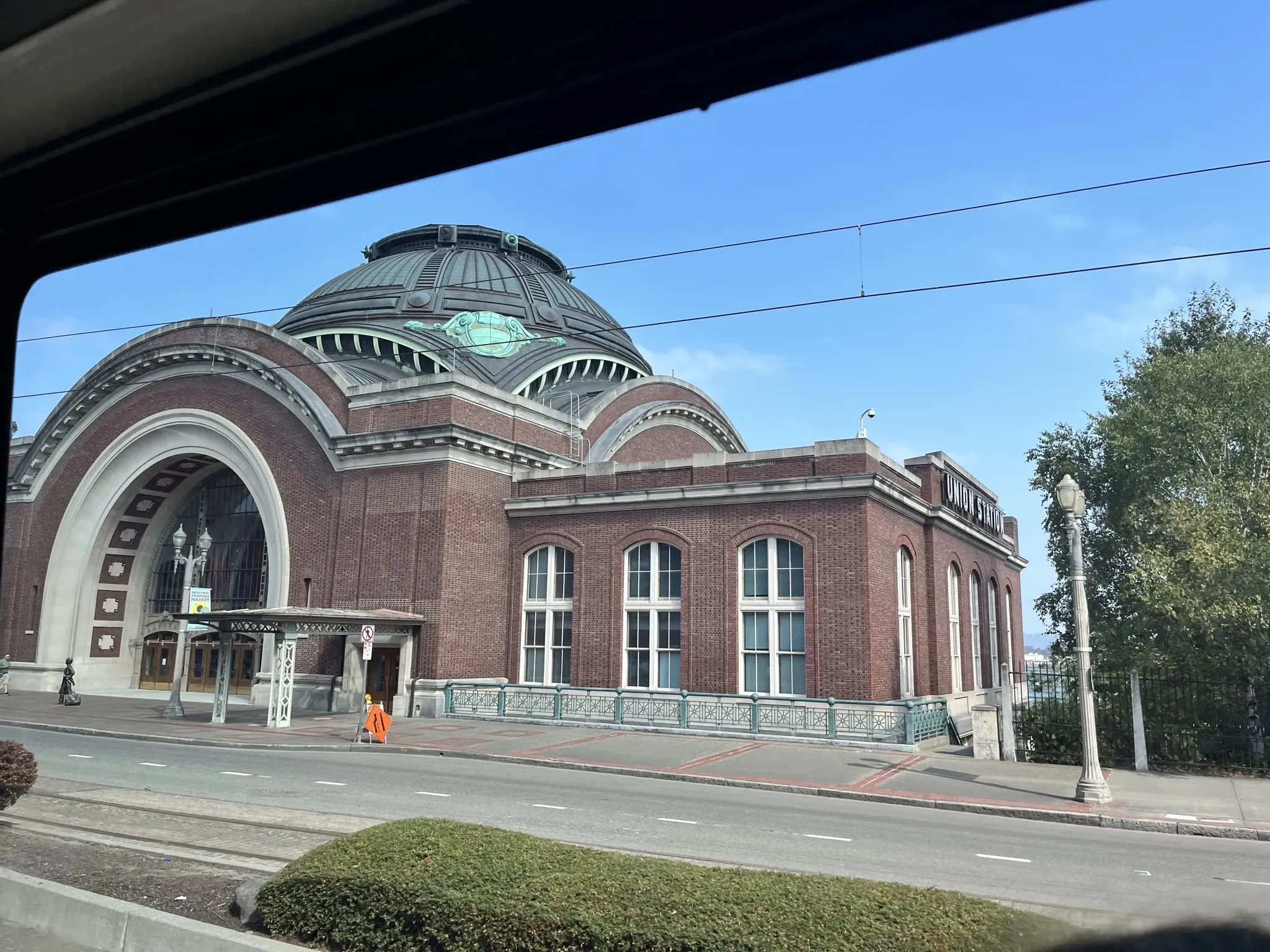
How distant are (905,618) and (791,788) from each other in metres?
11.9

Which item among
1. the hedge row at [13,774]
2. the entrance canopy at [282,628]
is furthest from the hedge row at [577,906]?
the entrance canopy at [282,628]

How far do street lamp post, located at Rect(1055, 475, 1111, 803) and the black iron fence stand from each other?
3355mm

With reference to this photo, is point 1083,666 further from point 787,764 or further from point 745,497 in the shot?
point 745,497

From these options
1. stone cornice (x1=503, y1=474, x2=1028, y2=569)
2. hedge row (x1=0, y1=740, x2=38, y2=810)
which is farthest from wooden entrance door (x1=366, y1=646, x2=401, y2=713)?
hedge row (x1=0, y1=740, x2=38, y2=810)

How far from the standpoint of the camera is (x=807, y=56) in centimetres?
197

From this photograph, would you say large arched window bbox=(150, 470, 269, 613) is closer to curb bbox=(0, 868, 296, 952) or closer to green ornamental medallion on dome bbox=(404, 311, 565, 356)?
green ornamental medallion on dome bbox=(404, 311, 565, 356)

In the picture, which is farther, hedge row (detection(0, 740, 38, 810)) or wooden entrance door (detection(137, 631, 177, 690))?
wooden entrance door (detection(137, 631, 177, 690))

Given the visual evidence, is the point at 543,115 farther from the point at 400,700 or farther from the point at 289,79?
the point at 400,700

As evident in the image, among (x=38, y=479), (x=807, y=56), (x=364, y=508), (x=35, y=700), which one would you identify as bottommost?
(x=35, y=700)

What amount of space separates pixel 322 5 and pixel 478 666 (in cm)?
2781

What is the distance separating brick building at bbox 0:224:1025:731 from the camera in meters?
25.2

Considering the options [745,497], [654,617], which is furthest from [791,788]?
[654,617]

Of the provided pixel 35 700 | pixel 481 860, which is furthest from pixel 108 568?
pixel 481 860

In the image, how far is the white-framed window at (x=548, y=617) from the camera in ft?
93.8
